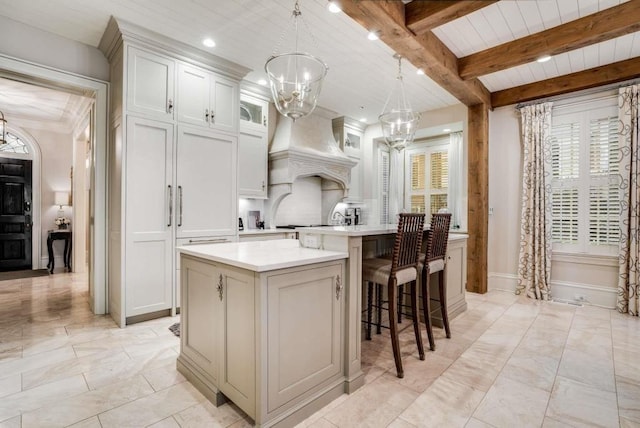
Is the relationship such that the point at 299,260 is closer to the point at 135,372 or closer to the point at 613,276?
the point at 135,372

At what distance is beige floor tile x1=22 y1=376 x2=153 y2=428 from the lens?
67.1 inches

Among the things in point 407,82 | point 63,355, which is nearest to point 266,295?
point 63,355

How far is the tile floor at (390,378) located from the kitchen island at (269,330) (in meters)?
0.14

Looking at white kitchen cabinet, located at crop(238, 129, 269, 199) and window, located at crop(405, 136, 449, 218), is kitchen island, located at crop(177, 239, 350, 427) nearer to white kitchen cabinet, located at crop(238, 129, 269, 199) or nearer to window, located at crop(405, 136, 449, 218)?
Answer: white kitchen cabinet, located at crop(238, 129, 269, 199)

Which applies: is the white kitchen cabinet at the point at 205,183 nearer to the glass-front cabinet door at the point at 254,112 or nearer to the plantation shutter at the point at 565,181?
the glass-front cabinet door at the point at 254,112

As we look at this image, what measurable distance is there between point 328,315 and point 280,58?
1.67 meters

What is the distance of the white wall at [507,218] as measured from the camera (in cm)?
419

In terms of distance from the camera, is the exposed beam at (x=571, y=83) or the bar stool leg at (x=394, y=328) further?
the exposed beam at (x=571, y=83)

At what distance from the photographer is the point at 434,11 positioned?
2.42m

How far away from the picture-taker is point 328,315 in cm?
188

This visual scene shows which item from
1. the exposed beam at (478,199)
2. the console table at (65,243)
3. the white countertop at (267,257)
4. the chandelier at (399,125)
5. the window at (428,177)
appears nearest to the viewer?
the white countertop at (267,257)

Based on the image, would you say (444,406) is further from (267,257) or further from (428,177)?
(428,177)

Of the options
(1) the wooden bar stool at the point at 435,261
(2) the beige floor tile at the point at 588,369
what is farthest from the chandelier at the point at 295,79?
(2) the beige floor tile at the point at 588,369

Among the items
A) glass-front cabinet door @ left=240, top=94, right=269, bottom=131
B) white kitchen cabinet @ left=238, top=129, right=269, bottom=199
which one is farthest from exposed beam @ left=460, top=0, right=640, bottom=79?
white kitchen cabinet @ left=238, top=129, right=269, bottom=199
